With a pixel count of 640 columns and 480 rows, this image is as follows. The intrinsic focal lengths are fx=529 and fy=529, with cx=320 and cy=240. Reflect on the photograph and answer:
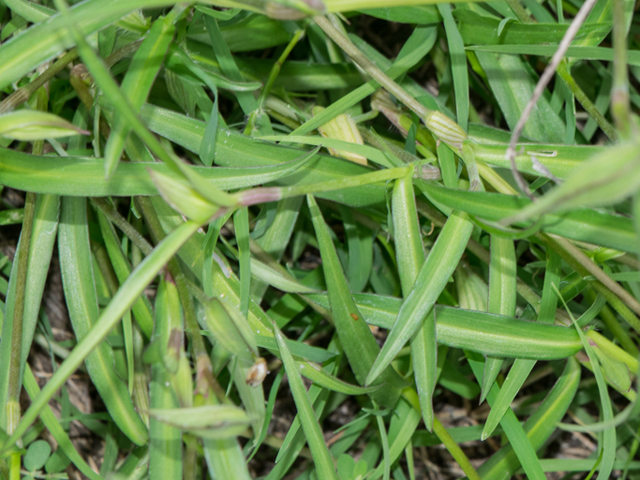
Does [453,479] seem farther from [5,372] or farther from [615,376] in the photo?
[5,372]

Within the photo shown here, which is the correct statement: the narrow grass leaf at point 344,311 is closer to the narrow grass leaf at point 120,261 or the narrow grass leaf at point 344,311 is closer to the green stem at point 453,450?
the green stem at point 453,450

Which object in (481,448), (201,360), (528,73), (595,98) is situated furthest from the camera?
(481,448)

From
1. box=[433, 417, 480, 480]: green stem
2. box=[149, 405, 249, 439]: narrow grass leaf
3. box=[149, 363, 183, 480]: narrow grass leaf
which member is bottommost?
box=[433, 417, 480, 480]: green stem

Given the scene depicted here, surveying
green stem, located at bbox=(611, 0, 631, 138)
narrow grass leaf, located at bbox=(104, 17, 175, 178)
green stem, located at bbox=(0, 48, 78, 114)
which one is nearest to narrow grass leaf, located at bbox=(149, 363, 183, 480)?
narrow grass leaf, located at bbox=(104, 17, 175, 178)

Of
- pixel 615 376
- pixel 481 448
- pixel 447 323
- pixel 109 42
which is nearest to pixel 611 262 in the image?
pixel 615 376

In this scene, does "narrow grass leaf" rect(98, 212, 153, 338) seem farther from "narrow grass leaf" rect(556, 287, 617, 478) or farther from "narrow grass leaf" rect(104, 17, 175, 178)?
"narrow grass leaf" rect(556, 287, 617, 478)

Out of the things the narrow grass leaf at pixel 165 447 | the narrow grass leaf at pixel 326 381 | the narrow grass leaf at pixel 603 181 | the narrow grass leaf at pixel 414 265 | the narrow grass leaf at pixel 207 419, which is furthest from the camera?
the narrow grass leaf at pixel 326 381

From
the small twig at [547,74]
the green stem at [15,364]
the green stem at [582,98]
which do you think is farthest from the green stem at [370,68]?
the green stem at [15,364]

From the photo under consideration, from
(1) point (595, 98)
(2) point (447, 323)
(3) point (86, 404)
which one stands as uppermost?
(1) point (595, 98)
